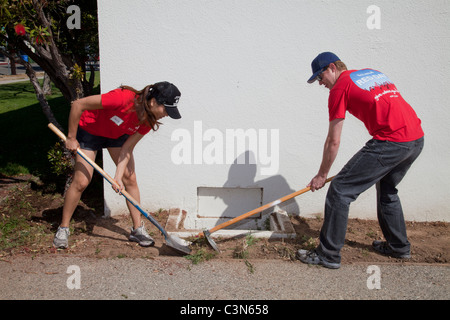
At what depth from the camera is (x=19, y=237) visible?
165 inches

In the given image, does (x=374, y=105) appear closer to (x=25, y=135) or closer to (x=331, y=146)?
(x=331, y=146)

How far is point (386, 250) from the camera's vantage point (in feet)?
13.0

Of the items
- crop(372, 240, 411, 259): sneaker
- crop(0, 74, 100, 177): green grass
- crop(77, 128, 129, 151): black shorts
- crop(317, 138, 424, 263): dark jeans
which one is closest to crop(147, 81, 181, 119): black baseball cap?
crop(77, 128, 129, 151): black shorts

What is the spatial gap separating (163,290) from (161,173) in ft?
5.99

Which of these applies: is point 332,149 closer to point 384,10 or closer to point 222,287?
point 222,287

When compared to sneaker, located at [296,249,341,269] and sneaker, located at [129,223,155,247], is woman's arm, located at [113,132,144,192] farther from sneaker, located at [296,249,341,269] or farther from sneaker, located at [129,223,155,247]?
sneaker, located at [296,249,341,269]

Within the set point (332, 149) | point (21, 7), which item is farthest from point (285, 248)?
point (21, 7)

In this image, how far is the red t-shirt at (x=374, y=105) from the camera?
10.9 feet

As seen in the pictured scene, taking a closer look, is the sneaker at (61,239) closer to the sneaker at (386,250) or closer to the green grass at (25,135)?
the green grass at (25,135)

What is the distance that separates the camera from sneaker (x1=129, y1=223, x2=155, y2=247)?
4061 mm

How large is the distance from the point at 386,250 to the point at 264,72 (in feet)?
7.23

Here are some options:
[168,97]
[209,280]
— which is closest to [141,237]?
[209,280]

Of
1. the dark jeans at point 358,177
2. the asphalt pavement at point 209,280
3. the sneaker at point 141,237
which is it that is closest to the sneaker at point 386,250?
the asphalt pavement at point 209,280

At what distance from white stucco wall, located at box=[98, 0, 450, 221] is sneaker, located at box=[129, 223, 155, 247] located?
0.76 metres
